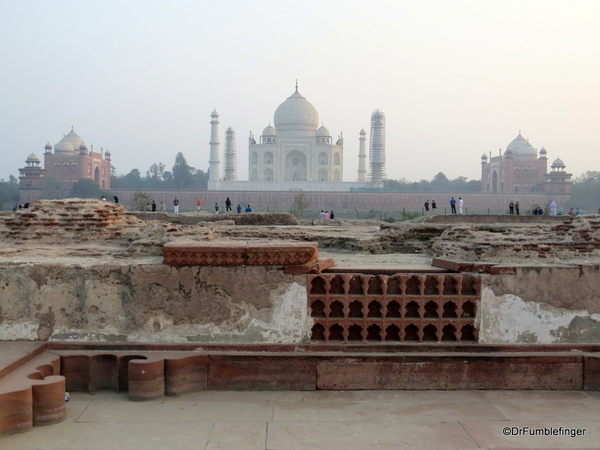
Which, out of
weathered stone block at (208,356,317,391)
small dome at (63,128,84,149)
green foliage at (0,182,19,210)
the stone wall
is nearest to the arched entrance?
small dome at (63,128,84,149)

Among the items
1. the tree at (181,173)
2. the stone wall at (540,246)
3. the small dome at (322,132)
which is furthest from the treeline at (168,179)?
the stone wall at (540,246)

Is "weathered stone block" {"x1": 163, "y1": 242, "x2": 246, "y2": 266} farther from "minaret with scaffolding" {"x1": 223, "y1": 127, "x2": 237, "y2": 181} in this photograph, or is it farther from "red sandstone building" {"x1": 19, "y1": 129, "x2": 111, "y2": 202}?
"minaret with scaffolding" {"x1": 223, "y1": 127, "x2": 237, "y2": 181}

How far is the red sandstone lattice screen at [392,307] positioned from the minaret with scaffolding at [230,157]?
44.1 m

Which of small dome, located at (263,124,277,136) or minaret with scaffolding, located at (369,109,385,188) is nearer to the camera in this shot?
minaret with scaffolding, located at (369,109,385,188)

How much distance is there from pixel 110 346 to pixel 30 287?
0.51 m

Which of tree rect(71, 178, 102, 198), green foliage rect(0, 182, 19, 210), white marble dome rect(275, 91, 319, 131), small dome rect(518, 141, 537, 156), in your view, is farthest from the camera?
small dome rect(518, 141, 537, 156)

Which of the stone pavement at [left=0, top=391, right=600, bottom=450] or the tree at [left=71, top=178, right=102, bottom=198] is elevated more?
the tree at [left=71, top=178, right=102, bottom=198]

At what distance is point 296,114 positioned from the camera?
152ft

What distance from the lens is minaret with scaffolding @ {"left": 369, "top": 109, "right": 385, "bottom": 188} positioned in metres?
45.2

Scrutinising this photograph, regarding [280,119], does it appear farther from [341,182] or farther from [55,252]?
[55,252]

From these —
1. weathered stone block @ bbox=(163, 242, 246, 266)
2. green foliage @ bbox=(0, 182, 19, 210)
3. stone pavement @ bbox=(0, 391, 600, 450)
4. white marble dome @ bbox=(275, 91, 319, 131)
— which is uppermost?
white marble dome @ bbox=(275, 91, 319, 131)

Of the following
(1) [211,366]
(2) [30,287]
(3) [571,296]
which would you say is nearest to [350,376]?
(1) [211,366]

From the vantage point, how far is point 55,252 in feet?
13.1

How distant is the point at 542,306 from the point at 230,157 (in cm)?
4518
